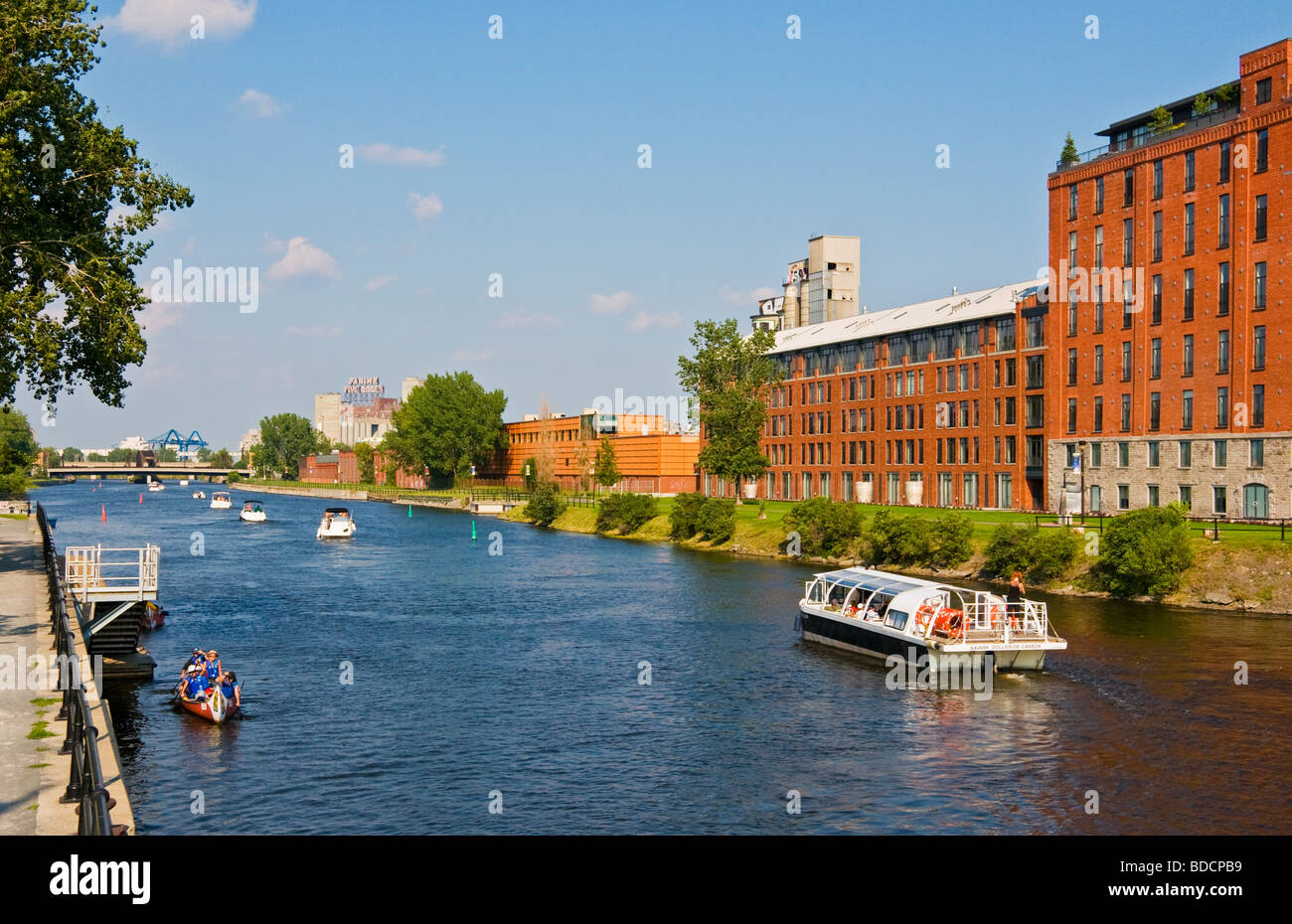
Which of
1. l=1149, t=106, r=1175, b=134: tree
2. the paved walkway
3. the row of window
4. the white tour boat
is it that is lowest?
the white tour boat

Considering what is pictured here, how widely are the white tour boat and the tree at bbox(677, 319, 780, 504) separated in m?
69.6

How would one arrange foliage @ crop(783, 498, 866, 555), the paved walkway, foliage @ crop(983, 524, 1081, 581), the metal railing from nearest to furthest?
1. the metal railing
2. the paved walkway
3. foliage @ crop(983, 524, 1081, 581)
4. foliage @ crop(783, 498, 866, 555)

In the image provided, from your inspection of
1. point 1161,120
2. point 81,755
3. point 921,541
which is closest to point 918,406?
point 1161,120

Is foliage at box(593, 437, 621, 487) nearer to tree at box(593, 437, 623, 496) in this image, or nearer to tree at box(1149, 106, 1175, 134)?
tree at box(593, 437, 623, 496)

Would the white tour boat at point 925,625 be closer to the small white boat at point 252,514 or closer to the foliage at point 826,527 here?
the foliage at point 826,527

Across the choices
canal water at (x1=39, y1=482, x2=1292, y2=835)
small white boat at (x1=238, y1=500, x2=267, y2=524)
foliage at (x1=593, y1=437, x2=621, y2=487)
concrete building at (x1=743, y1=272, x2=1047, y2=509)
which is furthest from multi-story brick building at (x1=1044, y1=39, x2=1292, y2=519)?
small white boat at (x1=238, y1=500, x2=267, y2=524)

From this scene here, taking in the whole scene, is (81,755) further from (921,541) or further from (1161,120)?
(1161,120)

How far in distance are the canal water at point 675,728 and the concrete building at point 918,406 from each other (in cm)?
4479

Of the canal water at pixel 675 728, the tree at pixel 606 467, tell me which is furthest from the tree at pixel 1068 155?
the tree at pixel 606 467

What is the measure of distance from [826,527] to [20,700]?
225 ft

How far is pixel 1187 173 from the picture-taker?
265 ft

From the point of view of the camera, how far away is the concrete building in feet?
332

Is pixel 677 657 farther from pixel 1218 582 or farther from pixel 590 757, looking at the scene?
pixel 1218 582

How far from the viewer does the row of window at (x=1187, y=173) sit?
74.4 meters
